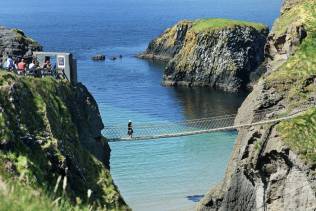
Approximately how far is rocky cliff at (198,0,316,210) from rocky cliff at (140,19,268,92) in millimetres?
46617

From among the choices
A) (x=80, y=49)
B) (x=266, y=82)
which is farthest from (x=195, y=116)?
(x=80, y=49)

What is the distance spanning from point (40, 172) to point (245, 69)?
65.6m

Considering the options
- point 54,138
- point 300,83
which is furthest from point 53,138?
point 300,83

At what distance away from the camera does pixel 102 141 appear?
2722 centimetres

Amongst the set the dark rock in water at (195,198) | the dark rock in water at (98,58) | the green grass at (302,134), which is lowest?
the dark rock in water at (98,58)

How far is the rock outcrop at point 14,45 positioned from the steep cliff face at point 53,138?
Result: 5477mm

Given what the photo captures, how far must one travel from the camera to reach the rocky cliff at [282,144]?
85.7ft

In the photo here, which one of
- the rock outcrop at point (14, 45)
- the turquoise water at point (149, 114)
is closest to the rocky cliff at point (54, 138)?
the rock outcrop at point (14, 45)


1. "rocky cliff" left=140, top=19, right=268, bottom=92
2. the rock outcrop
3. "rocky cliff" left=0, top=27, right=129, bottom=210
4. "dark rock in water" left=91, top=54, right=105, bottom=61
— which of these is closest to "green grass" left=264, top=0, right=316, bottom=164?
"rocky cliff" left=0, top=27, right=129, bottom=210

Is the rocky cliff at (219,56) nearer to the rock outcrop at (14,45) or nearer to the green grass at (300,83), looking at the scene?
the green grass at (300,83)

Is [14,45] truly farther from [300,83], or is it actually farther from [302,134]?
[302,134]

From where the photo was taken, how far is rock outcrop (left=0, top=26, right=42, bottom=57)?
30472mm

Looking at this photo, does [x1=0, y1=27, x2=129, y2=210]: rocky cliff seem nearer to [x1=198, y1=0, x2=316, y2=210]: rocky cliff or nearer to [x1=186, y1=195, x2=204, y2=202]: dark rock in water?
[x1=198, y1=0, x2=316, y2=210]: rocky cliff

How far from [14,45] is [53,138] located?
12047 mm
